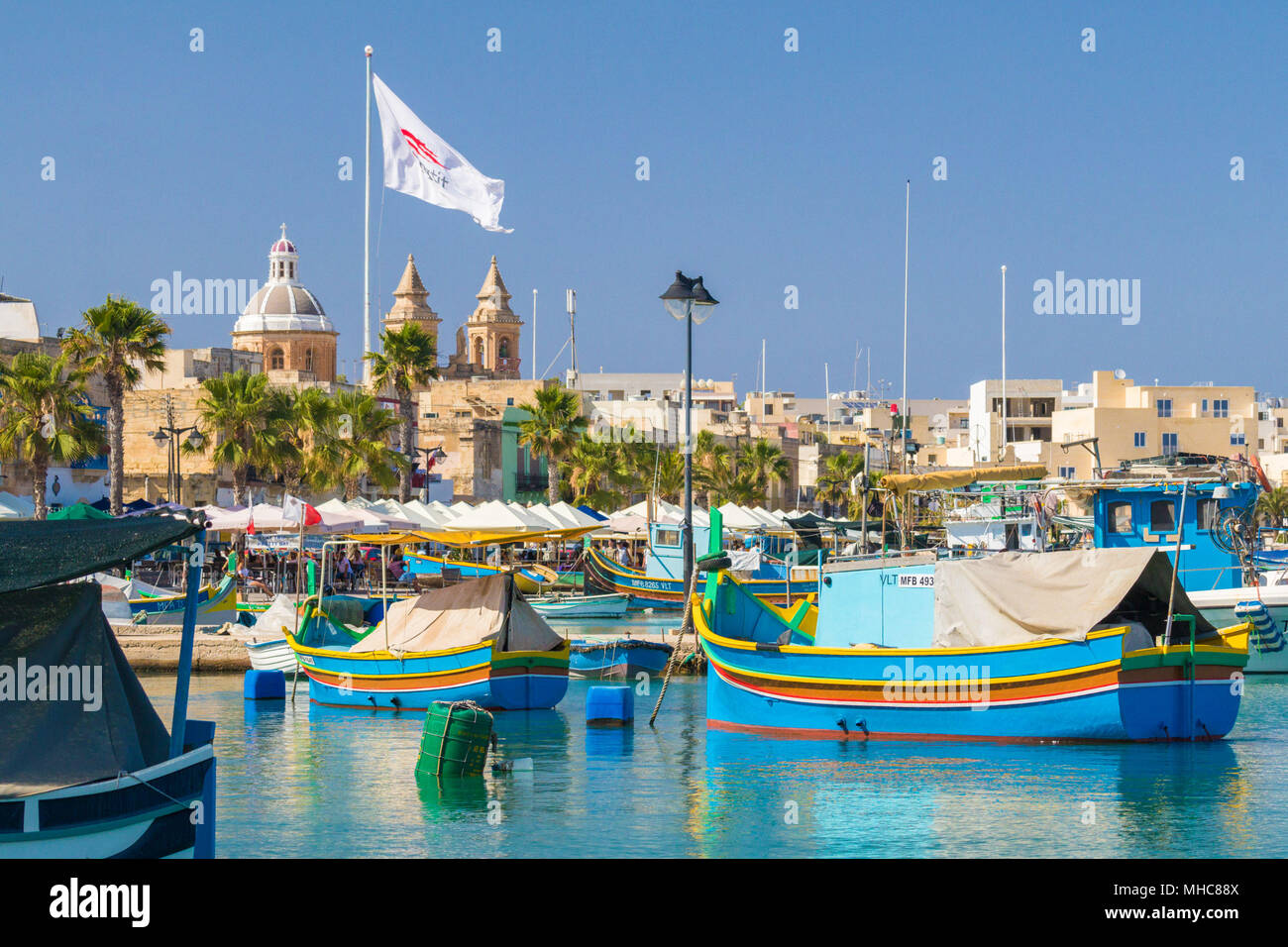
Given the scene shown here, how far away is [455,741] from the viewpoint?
18.6 meters

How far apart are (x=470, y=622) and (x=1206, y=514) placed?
15839 millimetres

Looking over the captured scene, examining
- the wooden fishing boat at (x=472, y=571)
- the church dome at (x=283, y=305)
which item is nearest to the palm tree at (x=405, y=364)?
the wooden fishing boat at (x=472, y=571)

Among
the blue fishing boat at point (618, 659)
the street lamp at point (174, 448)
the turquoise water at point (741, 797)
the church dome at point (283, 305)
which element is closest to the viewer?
the turquoise water at point (741, 797)

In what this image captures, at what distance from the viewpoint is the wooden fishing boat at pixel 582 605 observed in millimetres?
45375

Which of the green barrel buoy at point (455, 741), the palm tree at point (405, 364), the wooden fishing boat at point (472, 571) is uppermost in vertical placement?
the palm tree at point (405, 364)

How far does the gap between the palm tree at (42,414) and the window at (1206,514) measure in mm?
26537

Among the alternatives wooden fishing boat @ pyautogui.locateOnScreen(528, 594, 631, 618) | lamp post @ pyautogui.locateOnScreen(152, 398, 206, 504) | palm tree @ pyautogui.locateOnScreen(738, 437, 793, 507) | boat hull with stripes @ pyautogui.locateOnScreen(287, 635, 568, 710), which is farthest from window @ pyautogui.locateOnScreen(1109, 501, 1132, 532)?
palm tree @ pyautogui.locateOnScreen(738, 437, 793, 507)

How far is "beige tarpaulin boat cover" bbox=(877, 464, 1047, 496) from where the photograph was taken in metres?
27.8

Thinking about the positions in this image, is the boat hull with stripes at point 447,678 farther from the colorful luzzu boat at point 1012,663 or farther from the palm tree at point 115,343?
the palm tree at point 115,343

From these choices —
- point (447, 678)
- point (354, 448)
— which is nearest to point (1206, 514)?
point (447, 678)

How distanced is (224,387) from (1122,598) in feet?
108

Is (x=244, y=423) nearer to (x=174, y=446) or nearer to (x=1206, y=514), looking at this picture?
(x=174, y=446)
